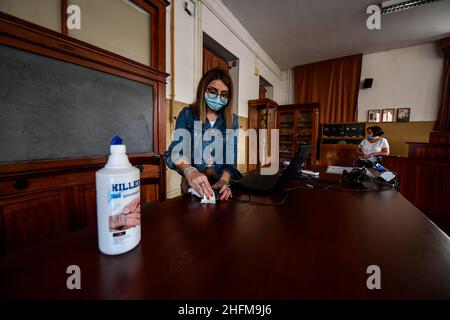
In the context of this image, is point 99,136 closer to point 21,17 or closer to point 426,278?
point 21,17

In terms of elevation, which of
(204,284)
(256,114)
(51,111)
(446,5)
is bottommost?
(204,284)

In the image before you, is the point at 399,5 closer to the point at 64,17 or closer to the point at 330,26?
the point at 330,26

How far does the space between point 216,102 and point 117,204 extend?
97 cm

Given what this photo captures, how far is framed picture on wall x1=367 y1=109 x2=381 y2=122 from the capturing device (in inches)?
194

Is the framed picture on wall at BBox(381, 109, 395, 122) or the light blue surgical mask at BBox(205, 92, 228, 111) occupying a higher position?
the framed picture on wall at BBox(381, 109, 395, 122)

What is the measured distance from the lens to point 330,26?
11.6 ft

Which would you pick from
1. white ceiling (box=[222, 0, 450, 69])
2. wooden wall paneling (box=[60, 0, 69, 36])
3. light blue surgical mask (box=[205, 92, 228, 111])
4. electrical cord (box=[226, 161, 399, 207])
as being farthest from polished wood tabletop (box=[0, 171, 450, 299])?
white ceiling (box=[222, 0, 450, 69])

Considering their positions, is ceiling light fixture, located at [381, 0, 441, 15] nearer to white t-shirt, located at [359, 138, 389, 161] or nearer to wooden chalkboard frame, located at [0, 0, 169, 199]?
white t-shirt, located at [359, 138, 389, 161]

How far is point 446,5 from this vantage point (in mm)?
3041

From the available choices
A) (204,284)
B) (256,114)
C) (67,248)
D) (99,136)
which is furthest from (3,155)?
(256,114)

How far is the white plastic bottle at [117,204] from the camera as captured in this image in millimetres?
397

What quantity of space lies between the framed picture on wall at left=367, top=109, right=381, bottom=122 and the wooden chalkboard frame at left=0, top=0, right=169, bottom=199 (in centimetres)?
514
